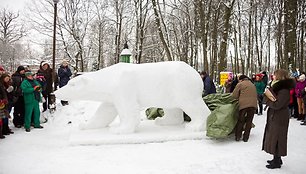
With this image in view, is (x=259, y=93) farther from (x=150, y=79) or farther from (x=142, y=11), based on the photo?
(x=142, y=11)

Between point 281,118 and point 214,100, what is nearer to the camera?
point 281,118

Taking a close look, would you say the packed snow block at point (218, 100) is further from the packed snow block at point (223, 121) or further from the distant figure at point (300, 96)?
the distant figure at point (300, 96)

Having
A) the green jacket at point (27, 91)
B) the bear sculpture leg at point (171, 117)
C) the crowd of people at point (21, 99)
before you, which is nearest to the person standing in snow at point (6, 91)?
the crowd of people at point (21, 99)

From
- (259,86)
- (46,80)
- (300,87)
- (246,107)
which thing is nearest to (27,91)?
(46,80)

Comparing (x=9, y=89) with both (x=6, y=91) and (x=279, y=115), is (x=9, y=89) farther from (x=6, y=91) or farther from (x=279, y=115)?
(x=279, y=115)

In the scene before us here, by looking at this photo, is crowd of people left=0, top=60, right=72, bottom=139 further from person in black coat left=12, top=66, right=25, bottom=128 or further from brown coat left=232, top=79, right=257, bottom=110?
brown coat left=232, top=79, right=257, bottom=110

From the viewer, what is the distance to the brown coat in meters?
6.31

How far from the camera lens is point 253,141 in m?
6.32

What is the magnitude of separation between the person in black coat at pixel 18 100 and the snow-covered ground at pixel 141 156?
29.5 inches

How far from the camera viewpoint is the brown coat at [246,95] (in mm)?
6309

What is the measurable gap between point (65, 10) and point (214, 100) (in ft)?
65.3

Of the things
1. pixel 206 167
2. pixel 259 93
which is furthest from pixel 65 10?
pixel 206 167

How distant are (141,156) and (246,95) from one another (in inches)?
104

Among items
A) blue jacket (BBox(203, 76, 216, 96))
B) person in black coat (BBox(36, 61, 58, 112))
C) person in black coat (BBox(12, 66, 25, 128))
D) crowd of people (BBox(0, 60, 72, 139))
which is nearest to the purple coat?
blue jacket (BBox(203, 76, 216, 96))
